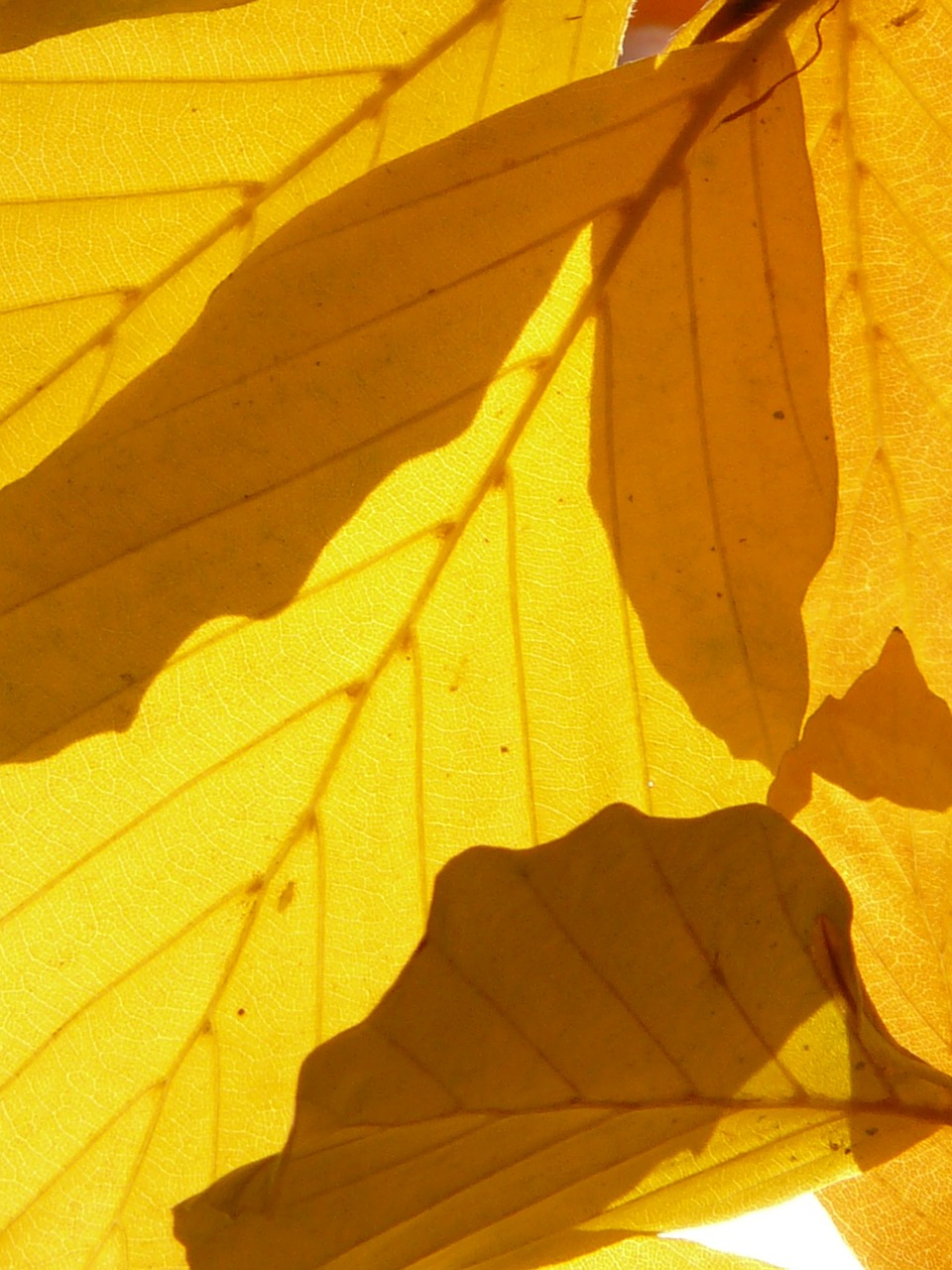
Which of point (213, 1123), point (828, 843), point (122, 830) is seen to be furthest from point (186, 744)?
point (828, 843)

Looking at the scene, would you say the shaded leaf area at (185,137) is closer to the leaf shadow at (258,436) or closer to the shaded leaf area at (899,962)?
the leaf shadow at (258,436)

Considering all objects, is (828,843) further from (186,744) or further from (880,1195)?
(186,744)

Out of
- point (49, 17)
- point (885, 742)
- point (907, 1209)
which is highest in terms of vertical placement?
point (49, 17)

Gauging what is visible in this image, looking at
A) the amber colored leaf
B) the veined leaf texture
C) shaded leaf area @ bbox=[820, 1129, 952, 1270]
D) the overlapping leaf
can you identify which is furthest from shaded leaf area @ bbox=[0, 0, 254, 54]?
shaded leaf area @ bbox=[820, 1129, 952, 1270]

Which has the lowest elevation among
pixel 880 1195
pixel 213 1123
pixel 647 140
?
pixel 880 1195

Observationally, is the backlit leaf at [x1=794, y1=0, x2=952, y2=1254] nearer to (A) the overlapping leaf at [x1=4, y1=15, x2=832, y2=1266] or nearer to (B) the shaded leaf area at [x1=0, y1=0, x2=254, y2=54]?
(A) the overlapping leaf at [x1=4, y1=15, x2=832, y2=1266]

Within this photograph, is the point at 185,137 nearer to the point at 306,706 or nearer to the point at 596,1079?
the point at 306,706

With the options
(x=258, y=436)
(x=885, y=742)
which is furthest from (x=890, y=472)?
(x=258, y=436)
